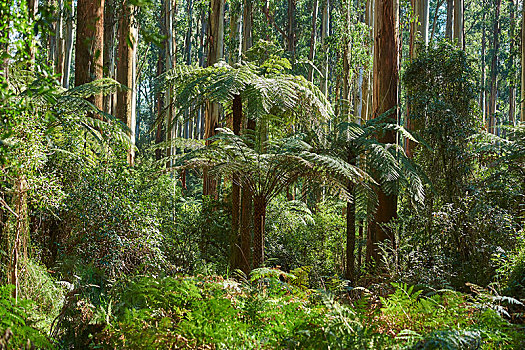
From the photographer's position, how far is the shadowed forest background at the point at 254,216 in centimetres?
269

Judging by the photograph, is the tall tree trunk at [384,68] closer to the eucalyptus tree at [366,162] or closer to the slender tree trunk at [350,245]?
the eucalyptus tree at [366,162]

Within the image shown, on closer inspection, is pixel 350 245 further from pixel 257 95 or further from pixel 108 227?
pixel 108 227

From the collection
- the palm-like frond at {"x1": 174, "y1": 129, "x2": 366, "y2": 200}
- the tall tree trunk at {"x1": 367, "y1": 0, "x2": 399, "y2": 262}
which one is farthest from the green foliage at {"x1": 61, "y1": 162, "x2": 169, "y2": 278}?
the tall tree trunk at {"x1": 367, "y1": 0, "x2": 399, "y2": 262}

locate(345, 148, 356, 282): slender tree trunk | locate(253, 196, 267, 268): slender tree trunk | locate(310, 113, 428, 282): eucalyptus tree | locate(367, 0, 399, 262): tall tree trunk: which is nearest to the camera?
locate(253, 196, 267, 268): slender tree trunk

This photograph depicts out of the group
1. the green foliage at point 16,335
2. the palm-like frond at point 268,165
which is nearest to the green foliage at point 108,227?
the palm-like frond at point 268,165

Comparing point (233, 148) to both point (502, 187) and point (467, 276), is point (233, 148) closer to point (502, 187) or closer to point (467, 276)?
point (467, 276)

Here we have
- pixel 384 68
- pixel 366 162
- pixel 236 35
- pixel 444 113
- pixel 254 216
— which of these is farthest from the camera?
pixel 236 35

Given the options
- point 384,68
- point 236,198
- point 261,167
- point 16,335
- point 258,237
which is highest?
point 384,68

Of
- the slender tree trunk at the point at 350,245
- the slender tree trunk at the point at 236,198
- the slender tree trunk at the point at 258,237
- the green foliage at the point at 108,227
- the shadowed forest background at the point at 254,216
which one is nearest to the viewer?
the shadowed forest background at the point at 254,216

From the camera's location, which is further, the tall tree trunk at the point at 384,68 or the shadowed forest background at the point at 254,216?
the tall tree trunk at the point at 384,68

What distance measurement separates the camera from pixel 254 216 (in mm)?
5246

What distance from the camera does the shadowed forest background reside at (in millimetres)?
2688

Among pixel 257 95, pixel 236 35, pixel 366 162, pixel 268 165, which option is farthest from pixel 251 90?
pixel 236 35

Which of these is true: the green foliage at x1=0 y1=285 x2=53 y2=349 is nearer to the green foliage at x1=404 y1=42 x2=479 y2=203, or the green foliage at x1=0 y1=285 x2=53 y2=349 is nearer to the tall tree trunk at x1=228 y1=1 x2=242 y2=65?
the green foliage at x1=404 y1=42 x2=479 y2=203
